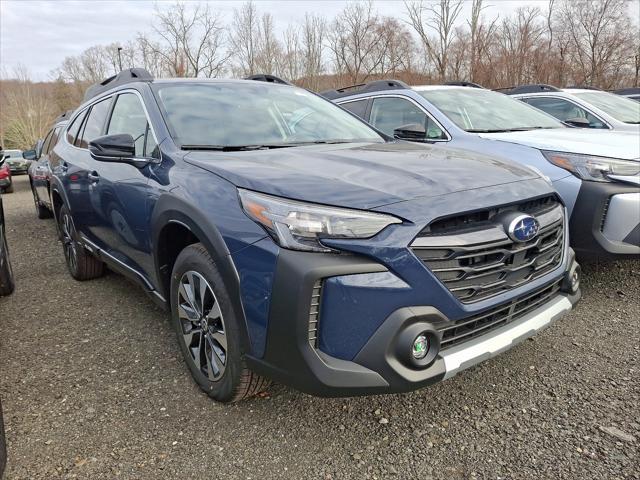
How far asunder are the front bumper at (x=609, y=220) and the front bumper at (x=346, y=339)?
1.99 meters

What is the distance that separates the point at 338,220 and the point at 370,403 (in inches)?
41.3

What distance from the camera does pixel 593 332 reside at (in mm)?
3014

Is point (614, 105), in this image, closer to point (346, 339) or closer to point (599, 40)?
point (346, 339)

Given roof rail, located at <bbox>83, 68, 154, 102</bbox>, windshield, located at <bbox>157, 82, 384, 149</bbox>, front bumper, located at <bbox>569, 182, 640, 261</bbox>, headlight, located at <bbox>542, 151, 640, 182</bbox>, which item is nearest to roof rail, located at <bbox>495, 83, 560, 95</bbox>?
headlight, located at <bbox>542, 151, 640, 182</bbox>

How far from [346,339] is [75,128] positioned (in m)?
3.81

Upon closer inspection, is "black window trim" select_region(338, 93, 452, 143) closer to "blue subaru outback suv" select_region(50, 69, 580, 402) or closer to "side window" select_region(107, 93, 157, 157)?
"blue subaru outback suv" select_region(50, 69, 580, 402)

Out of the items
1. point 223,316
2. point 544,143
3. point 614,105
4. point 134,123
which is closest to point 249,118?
point 134,123

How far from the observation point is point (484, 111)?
475 cm

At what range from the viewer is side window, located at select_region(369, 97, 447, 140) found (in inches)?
179

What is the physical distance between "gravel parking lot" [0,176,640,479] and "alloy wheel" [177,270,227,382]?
0.70 ft

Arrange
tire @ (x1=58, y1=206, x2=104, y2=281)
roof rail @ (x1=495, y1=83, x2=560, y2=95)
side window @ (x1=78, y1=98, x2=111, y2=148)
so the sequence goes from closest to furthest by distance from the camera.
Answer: side window @ (x1=78, y1=98, x2=111, y2=148)
tire @ (x1=58, y1=206, x2=104, y2=281)
roof rail @ (x1=495, y1=83, x2=560, y2=95)

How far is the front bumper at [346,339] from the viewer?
5.73 ft

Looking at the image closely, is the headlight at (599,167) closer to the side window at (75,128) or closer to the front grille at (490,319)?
the front grille at (490,319)

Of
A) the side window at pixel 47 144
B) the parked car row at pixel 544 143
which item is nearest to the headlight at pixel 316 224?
the parked car row at pixel 544 143
